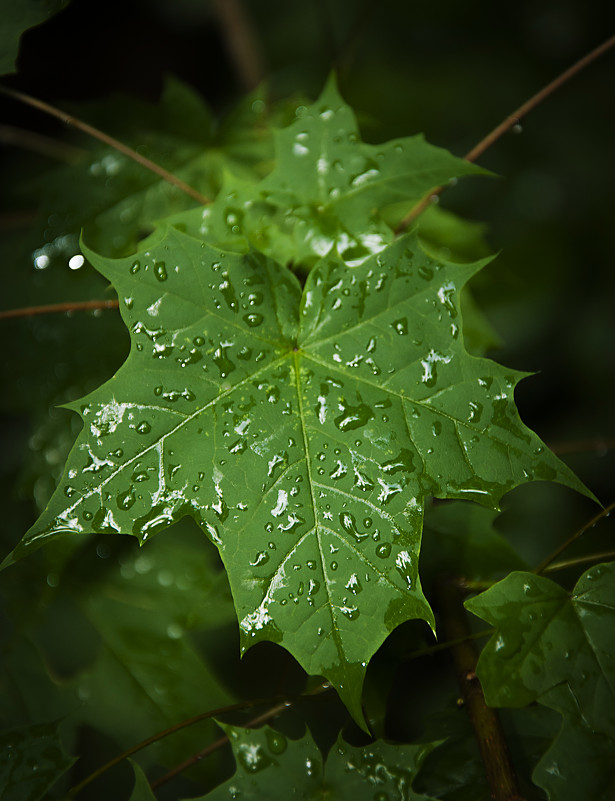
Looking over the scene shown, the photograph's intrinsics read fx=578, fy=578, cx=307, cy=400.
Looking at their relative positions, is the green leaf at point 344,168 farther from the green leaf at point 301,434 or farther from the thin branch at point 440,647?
the thin branch at point 440,647

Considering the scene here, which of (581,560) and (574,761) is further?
(581,560)

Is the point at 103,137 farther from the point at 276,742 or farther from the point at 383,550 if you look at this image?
the point at 276,742

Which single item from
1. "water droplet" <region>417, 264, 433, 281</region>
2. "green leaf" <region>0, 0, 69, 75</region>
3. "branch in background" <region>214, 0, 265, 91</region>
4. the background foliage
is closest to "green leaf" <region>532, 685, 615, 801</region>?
the background foliage

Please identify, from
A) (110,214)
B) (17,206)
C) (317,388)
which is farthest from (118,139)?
(317,388)

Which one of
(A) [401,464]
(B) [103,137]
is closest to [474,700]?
(A) [401,464]

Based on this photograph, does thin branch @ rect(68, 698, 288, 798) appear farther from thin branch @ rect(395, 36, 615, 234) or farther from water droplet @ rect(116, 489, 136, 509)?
thin branch @ rect(395, 36, 615, 234)

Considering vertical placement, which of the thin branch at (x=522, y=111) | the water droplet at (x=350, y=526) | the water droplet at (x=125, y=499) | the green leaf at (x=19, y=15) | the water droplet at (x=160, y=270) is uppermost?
the green leaf at (x=19, y=15)

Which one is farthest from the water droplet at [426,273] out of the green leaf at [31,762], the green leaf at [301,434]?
the green leaf at [31,762]
